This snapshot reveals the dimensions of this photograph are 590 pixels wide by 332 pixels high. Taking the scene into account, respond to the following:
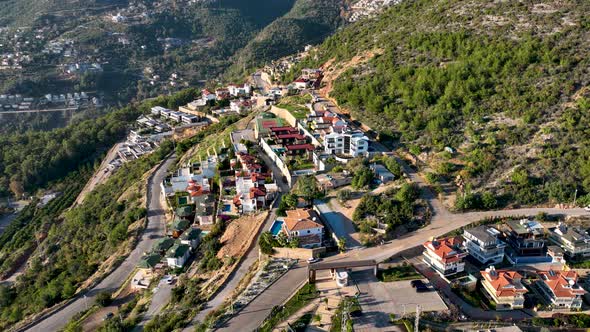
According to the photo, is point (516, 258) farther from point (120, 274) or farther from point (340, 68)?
point (340, 68)

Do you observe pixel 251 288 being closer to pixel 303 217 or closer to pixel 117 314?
pixel 303 217

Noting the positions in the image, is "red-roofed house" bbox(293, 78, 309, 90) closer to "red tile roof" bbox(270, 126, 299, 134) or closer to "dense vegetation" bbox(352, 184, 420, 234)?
"red tile roof" bbox(270, 126, 299, 134)

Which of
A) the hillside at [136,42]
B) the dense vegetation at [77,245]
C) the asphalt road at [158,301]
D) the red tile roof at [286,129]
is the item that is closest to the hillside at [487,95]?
the red tile roof at [286,129]

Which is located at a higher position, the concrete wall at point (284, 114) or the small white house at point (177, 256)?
the concrete wall at point (284, 114)

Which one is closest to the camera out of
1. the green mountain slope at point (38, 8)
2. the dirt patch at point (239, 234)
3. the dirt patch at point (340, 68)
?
the dirt patch at point (239, 234)

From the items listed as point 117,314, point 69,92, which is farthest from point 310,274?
point 69,92

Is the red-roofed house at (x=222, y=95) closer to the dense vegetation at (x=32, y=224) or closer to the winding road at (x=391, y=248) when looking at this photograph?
the dense vegetation at (x=32, y=224)

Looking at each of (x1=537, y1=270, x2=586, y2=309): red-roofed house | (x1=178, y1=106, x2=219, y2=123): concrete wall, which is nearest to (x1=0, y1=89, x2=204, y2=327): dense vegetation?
Result: (x1=178, y1=106, x2=219, y2=123): concrete wall
